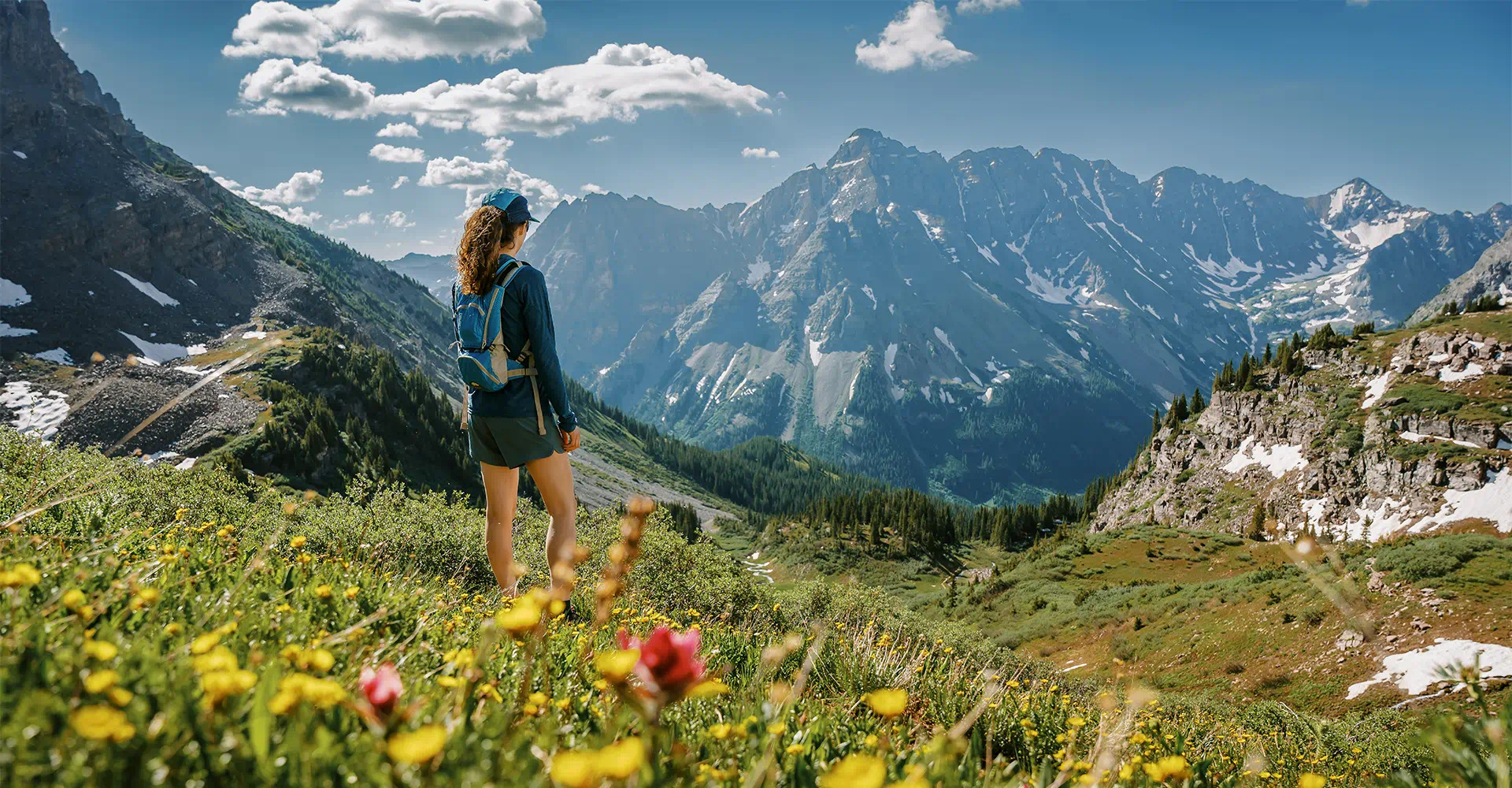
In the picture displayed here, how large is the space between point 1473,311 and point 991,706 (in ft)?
374

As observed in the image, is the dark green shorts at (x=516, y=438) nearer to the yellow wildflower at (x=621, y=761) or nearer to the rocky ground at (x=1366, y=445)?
the yellow wildflower at (x=621, y=761)

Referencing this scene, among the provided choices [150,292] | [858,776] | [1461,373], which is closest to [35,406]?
[150,292]

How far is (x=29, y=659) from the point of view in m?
2.02

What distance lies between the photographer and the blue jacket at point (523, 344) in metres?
5.89

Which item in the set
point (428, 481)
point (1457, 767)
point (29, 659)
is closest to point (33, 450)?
A: point (29, 659)

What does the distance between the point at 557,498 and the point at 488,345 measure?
1464 mm

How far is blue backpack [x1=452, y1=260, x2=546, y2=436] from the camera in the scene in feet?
18.9

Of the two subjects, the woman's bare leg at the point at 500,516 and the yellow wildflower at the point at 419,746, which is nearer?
the yellow wildflower at the point at 419,746

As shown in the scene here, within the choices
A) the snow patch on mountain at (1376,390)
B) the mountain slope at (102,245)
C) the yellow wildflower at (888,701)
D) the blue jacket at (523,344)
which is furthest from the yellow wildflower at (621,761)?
the mountain slope at (102,245)

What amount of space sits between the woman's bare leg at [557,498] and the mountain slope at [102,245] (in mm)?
124270

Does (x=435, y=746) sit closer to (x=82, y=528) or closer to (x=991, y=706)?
(x=991, y=706)

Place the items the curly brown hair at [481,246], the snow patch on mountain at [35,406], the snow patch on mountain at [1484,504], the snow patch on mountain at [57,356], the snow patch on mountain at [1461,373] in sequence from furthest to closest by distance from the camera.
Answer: the snow patch on mountain at [57,356] < the snow patch on mountain at [35,406] < the snow patch on mountain at [1461,373] < the snow patch on mountain at [1484,504] < the curly brown hair at [481,246]

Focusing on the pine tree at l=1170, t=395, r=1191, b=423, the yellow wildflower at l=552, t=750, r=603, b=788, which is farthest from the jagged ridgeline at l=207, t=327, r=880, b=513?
the pine tree at l=1170, t=395, r=1191, b=423

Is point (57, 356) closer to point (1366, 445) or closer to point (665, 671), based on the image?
point (665, 671)
